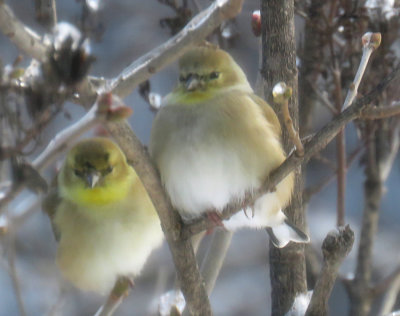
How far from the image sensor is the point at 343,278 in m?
3.22

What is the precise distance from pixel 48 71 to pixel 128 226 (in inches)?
52.0

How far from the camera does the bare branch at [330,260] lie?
1648 millimetres

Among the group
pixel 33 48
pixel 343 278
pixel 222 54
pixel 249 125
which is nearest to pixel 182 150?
pixel 249 125

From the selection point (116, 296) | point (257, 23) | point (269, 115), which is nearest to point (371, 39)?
point (269, 115)

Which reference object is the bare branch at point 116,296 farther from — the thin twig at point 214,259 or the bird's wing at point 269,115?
the bird's wing at point 269,115

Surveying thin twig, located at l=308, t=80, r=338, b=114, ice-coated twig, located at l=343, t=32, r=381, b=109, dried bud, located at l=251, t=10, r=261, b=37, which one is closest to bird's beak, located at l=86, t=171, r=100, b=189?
dried bud, located at l=251, t=10, r=261, b=37

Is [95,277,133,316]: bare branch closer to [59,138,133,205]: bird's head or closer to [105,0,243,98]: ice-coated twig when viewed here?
[59,138,133,205]: bird's head

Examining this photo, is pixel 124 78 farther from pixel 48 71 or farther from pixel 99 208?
pixel 99 208

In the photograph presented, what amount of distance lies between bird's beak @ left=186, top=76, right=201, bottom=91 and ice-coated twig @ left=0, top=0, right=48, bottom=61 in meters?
0.92

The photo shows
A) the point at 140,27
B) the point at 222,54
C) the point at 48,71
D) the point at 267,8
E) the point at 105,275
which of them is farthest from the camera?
the point at 140,27

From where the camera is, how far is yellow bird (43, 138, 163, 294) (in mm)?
2297

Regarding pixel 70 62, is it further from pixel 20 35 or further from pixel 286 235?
pixel 286 235

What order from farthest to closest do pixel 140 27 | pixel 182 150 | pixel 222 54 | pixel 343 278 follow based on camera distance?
pixel 140 27 → pixel 343 278 → pixel 222 54 → pixel 182 150

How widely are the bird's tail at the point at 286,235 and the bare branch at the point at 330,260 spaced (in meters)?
0.45
